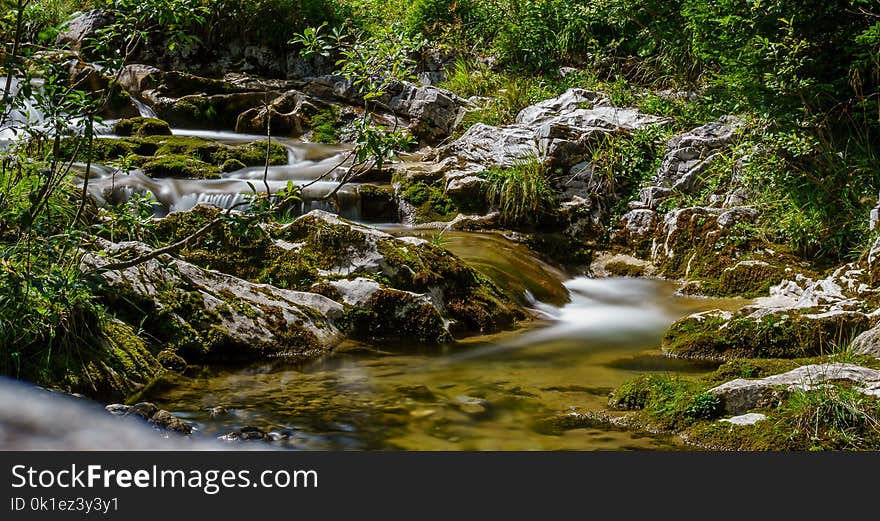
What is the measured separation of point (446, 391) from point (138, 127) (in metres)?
11.0

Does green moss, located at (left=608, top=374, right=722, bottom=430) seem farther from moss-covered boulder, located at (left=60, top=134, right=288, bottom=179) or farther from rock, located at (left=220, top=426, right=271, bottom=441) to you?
moss-covered boulder, located at (left=60, top=134, right=288, bottom=179)

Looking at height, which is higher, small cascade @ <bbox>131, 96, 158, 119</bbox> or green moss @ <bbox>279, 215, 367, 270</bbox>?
small cascade @ <bbox>131, 96, 158, 119</bbox>

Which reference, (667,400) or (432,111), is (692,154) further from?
(667,400)

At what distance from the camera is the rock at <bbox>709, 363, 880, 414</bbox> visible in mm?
4215

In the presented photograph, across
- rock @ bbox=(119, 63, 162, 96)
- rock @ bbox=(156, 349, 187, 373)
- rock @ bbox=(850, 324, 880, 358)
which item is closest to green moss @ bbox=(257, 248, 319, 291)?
rock @ bbox=(156, 349, 187, 373)

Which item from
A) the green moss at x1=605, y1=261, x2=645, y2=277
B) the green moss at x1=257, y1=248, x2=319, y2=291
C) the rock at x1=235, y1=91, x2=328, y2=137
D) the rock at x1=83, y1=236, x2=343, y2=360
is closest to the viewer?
the rock at x1=83, y1=236, x2=343, y2=360

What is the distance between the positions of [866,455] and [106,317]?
14.0 feet

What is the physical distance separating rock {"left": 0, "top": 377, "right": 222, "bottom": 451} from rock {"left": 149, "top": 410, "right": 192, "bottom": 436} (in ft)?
0.22

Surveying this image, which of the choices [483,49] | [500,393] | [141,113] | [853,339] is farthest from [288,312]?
[483,49]

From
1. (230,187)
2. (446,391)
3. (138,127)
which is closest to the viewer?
(446,391)

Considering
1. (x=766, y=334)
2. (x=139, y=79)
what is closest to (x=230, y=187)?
(x=139, y=79)

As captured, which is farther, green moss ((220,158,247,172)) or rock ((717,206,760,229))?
green moss ((220,158,247,172))

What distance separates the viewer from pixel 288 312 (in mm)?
6352

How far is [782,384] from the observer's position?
4273mm
